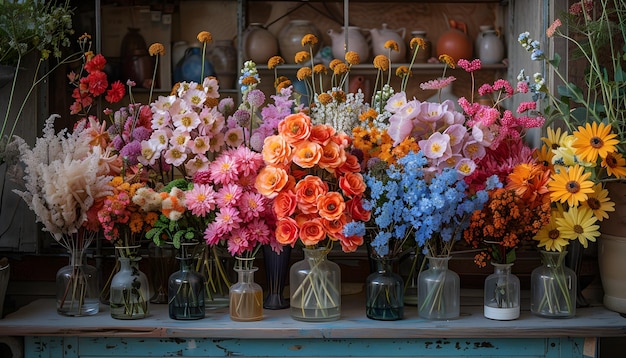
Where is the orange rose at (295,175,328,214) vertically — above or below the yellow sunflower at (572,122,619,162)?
below

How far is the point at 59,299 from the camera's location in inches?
83.2

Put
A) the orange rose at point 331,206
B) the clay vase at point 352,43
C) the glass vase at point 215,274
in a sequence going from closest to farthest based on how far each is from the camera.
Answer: the orange rose at point 331,206, the glass vase at point 215,274, the clay vase at point 352,43

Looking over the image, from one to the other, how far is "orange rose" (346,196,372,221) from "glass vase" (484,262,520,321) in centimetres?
37

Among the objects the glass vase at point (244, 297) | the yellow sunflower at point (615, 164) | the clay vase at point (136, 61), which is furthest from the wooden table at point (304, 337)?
the clay vase at point (136, 61)

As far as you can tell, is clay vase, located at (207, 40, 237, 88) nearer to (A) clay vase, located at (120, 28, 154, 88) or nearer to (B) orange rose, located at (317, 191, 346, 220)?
(A) clay vase, located at (120, 28, 154, 88)

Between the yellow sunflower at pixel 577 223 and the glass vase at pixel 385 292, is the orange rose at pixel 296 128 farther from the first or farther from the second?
the yellow sunflower at pixel 577 223

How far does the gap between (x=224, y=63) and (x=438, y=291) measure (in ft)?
7.19

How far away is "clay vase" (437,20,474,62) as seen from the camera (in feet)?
13.0

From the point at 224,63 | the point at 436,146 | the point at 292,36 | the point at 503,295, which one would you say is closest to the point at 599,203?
the point at 503,295

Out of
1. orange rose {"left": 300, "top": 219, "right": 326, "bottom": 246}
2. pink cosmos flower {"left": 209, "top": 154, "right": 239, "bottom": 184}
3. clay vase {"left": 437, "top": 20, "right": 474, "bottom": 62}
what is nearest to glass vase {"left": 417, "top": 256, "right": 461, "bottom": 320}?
orange rose {"left": 300, "top": 219, "right": 326, "bottom": 246}

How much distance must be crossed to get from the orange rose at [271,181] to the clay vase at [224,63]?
79.2 inches

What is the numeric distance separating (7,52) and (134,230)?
635mm

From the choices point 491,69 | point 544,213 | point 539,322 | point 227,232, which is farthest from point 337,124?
point 491,69

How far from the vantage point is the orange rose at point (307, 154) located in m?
1.94
